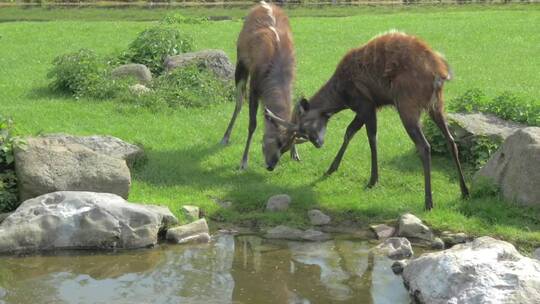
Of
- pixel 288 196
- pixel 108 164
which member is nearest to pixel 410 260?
pixel 288 196

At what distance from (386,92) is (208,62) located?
6.06m

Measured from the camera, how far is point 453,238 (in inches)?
363

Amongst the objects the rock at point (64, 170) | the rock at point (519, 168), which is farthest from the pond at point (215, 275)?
the rock at point (519, 168)

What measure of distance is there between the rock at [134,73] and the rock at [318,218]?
6.50m

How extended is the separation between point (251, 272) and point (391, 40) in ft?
11.8

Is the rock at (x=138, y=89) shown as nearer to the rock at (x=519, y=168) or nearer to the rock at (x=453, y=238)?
the rock at (x=519, y=168)

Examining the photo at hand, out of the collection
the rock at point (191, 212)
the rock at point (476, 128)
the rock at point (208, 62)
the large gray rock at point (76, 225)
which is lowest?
the rock at point (191, 212)

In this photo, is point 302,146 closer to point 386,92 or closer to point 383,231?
point 386,92

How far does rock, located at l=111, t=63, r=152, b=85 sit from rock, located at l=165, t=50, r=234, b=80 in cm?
44

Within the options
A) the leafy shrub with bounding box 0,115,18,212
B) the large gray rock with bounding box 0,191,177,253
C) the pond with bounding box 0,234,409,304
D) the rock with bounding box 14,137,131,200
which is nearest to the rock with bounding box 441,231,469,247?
the pond with bounding box 0,234,409,304

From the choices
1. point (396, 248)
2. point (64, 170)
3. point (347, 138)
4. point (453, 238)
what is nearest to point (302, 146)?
point (347, 138)

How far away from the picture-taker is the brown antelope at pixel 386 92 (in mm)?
9828

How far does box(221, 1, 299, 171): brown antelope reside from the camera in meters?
10.7

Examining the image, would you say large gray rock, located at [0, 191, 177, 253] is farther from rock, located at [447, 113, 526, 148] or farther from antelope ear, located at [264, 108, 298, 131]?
rock, located at [447, 113, 526, 148]
